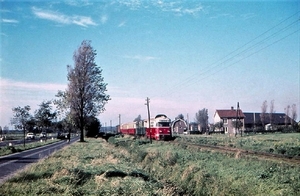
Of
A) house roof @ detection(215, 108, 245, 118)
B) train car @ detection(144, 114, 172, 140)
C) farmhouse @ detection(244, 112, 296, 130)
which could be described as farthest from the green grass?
house roof @ detection(215, 108, 245, 118)

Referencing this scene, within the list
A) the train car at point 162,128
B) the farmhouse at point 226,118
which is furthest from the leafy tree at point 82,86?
the farmhouse at point 226,118

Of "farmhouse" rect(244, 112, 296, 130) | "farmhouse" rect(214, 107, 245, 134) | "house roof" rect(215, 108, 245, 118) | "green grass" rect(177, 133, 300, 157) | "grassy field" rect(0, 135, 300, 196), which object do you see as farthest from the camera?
"house roof" rect(215, 108, 245, 118)

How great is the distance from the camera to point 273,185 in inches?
445

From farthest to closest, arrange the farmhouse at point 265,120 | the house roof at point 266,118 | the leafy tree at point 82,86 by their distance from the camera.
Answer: the house roof at point 266,118 < the farmhouse at point 265,120 < the leafy tree at point 82,86

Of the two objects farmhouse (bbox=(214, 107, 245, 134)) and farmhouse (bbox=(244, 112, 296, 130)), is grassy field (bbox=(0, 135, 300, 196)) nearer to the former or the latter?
farmhouse (bbox=(214, 107, 245, 134))

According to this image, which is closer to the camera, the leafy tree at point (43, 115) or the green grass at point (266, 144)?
the green grass at point (266, 144)

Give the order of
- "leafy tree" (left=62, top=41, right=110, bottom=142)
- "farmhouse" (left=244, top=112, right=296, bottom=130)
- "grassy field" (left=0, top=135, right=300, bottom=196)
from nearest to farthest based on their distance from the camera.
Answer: "grassy field" (left=0, top=135, right=300, bottom=196) → "leafy tree" (left=62, top=41, right=110, bottom=142) → "farmhouse" (left=244, top=112, right=296, bottom=130)

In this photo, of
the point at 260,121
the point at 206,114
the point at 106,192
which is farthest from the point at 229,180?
the point at 206,114

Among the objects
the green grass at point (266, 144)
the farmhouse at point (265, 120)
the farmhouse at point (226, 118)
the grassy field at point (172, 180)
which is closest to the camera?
the grassy field at point (172, 180)

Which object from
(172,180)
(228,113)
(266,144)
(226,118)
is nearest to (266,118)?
(228,113)

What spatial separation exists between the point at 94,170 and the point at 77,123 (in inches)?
1100

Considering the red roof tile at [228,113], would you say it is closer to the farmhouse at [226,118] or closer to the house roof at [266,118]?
the farmhouse at [226,118]

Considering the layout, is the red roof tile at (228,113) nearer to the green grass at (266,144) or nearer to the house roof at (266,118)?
the house roof at (266,118)

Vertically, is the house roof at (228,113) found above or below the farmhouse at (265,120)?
above
